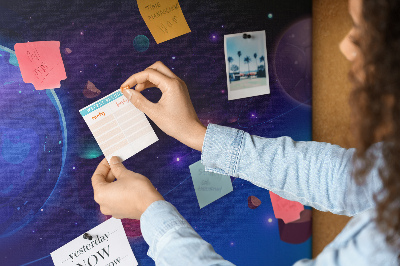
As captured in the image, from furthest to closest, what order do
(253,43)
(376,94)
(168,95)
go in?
1. (253,43)
2. (168,95)
3. (376,94)

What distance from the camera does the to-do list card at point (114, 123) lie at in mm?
737

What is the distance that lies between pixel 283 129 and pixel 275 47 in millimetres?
229

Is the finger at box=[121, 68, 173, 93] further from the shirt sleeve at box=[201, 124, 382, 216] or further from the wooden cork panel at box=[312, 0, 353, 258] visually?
the wooden cork panel at box=[312, 0, 353, 258]

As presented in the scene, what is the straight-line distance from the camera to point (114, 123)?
734 mm

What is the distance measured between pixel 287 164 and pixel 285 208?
32 centimetres

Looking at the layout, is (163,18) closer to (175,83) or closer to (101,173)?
(175,83)

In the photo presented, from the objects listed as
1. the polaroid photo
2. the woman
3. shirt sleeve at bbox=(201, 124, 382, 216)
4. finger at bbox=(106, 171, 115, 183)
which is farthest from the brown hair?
finger at bbox=(106, 171, 115, 183)

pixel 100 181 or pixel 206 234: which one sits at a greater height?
pixel 100 181

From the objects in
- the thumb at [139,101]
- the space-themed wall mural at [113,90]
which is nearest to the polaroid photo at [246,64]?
the space-themed wall mural at [113,90]

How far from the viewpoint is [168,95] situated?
0.72 metres

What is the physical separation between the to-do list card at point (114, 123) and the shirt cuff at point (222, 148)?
0.18 meters

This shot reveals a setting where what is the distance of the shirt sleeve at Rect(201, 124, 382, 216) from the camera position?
2.13 ft

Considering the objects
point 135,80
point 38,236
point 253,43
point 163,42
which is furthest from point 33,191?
point 253,43

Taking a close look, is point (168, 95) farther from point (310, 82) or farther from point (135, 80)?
point (310, 82)
